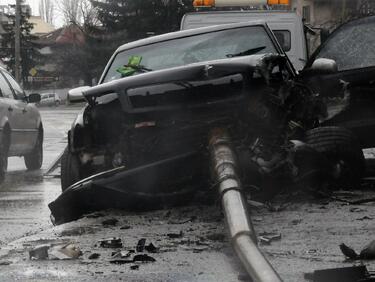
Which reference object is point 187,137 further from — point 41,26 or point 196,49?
point 41,26

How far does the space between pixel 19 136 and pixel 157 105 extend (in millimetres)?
6727

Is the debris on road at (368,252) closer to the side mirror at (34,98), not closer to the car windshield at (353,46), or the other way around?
the car windshield at (353,46)

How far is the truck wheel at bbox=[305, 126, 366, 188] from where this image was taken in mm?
6543

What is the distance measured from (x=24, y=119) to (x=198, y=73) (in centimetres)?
735

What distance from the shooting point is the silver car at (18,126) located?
11534mm

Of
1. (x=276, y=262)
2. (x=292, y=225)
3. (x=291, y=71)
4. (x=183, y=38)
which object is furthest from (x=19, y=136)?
(x=276, y=262)

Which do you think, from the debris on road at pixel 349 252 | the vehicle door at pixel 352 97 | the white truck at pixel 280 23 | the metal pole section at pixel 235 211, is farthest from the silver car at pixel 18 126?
the debris on road at pixel 349 252

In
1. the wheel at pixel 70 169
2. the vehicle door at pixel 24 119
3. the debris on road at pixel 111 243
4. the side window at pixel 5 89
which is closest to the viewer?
the debris on road at pixel 111 243

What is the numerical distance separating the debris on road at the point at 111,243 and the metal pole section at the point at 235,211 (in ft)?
2.37

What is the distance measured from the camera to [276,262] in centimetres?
425

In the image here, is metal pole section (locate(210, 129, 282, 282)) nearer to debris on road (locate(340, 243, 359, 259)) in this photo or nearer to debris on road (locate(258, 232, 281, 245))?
debris on road (locate(258, 232, 281, 245))

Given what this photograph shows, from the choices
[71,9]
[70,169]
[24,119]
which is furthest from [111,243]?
[71,9]

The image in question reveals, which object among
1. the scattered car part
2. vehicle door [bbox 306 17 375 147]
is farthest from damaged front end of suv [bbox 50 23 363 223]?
vehicle door [bbox 306 17 375 147]

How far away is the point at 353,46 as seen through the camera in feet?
27.0
